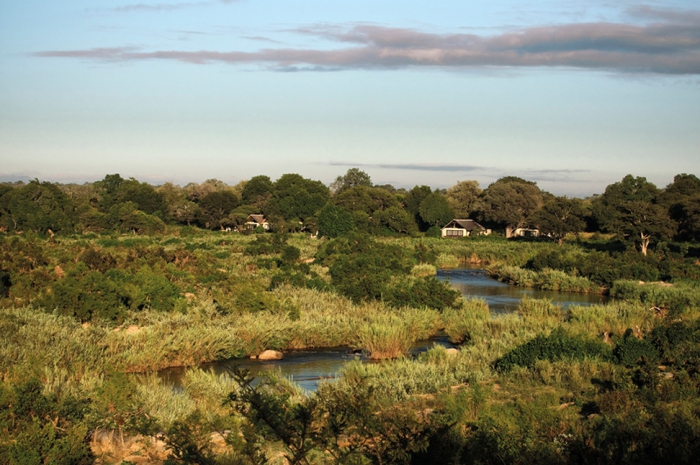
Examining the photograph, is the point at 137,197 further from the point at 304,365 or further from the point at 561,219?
the point at 304,365

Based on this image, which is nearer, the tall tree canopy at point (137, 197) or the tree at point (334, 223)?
the tree at point (334, 223)

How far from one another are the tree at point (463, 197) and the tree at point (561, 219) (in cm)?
1776

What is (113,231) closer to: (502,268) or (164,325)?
(502,268)

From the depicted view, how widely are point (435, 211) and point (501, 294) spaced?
4460 centimetres

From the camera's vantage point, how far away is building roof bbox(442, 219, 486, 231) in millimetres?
74875

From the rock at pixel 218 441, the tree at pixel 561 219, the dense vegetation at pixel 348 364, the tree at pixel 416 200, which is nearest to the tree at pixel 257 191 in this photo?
the tree at pixel 416 200

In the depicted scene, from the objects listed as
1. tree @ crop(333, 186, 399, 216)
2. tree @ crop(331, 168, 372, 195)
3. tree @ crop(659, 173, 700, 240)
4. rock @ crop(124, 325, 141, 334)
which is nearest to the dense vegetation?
rock @ crop(124, 325, 141, 334)

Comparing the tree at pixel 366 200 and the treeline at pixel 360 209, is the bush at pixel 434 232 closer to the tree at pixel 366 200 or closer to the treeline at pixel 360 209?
the treeline at pixel 360 209

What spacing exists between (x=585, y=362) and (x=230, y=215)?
61557mm

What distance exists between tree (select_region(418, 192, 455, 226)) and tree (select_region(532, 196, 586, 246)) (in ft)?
52.7

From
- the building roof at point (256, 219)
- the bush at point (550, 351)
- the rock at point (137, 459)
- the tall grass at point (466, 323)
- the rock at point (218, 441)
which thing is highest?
the bush at point (550, 351)

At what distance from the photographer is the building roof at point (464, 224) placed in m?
74.9

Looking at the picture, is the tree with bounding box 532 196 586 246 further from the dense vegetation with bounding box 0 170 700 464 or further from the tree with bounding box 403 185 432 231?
the tree with bounding box 403 185 432 231

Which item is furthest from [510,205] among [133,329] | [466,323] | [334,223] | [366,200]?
[133,329]
